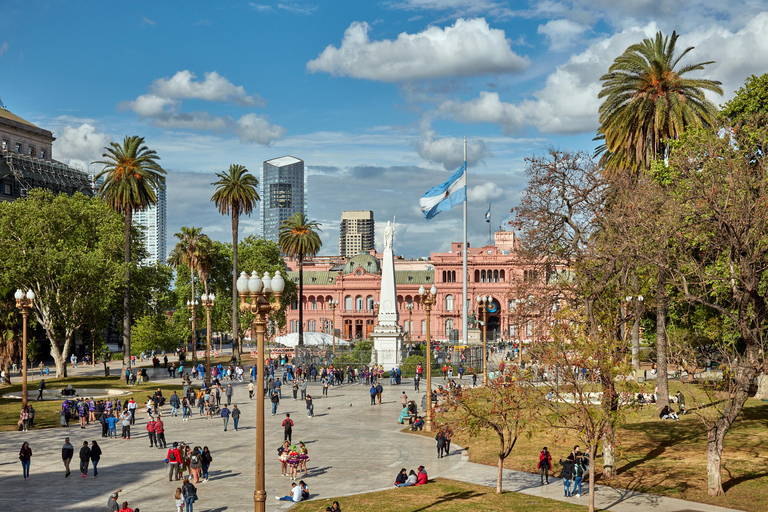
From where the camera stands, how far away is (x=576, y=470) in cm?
2109

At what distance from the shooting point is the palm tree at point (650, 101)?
33.9 m

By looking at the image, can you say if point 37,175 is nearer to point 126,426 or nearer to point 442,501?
point 126,426

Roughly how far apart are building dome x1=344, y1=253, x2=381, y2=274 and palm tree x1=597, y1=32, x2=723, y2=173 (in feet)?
278

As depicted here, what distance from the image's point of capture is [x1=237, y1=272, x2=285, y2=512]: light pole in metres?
12.9

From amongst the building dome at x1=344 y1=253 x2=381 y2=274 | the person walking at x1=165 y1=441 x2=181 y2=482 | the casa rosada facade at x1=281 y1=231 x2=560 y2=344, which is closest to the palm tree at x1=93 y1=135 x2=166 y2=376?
the person walking at x1=165 y1=441 x2=181 y2=482

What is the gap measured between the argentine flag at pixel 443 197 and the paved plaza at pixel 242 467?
63.2 feet

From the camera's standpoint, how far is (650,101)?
114 feet

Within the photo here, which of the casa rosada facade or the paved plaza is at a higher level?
the casa rosada facade

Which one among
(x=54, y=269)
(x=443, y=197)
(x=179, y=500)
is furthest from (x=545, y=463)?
(x=54, y=269)

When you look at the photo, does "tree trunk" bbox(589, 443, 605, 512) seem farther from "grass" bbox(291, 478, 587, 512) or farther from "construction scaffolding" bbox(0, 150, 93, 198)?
"construction scaffolding" bbox(0, 150, 93, 198)

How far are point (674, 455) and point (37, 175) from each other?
8127 centimetres

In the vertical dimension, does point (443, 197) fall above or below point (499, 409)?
above

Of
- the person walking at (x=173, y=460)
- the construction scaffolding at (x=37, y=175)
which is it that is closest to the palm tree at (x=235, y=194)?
the construction scaffolding at (x=37, y=175)

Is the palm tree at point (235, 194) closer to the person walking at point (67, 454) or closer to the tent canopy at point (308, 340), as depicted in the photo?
the tent canopy at point (308, 340)
